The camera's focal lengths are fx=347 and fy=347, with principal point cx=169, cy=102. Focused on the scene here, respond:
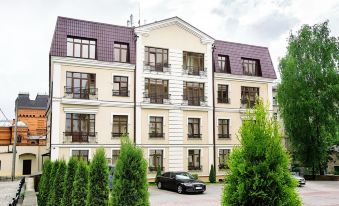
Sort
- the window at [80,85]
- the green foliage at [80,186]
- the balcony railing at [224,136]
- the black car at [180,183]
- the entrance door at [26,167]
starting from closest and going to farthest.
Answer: the green foliage at [80,186]
the black car at [180,183]
the window at [80,85]
the balcony railing at [224,136]
the entrance door at [26,167]

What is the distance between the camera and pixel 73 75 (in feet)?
91.7

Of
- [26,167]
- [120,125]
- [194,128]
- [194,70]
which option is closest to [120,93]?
[120,125]

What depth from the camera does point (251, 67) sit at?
3575cm

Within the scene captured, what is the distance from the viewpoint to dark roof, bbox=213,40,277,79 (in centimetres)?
3411

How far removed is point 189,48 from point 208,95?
188 inches

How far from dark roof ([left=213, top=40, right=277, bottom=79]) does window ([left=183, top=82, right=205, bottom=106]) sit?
2666 millimetres

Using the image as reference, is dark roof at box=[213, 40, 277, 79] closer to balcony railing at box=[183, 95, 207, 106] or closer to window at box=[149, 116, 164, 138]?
balcony railing at box=[183, 95, 207, 106]

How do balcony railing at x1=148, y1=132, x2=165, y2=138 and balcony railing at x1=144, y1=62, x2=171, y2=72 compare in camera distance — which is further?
balcony railing at x1=144, y1=62, x2=171, y2=72

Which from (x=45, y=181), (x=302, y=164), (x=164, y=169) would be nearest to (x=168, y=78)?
(x=164, y=169)

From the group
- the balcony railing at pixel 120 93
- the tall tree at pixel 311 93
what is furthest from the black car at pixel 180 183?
the tall tree at pixel 311 93

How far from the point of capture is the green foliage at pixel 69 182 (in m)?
13.9

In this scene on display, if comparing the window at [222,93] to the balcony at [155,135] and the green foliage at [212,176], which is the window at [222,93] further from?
the balcony at [155,135]

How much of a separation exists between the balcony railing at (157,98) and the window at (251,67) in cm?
916

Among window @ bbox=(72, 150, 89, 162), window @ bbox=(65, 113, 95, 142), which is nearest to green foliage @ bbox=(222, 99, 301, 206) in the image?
window @ bbox=(72, 150, 89, 162)
